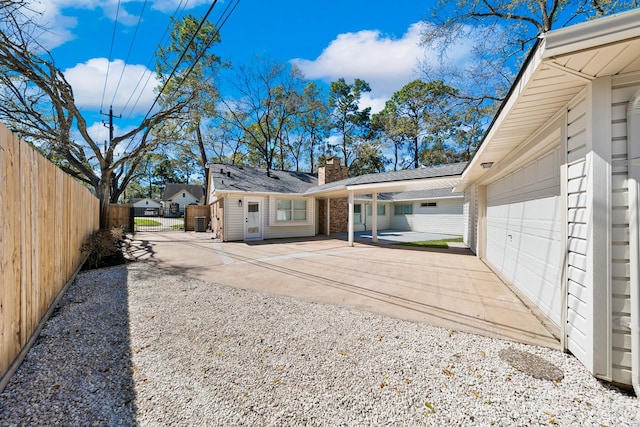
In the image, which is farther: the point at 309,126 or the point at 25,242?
the point at 309,126

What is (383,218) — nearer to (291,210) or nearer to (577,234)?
(291,210)

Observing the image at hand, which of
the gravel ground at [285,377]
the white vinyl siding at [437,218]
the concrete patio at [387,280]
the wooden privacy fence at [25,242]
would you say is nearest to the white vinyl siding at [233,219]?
the concrete patio at [387,280]

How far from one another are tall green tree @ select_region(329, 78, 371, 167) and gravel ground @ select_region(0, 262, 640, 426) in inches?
977

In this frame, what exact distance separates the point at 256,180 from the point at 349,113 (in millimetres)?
16246

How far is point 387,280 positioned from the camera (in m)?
5.68

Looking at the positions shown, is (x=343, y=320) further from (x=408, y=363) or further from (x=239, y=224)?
(x=239, y=224)

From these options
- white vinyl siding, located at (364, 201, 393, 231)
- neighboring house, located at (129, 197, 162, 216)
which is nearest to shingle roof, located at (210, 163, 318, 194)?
white vinyl siding, located at (364, 201, 393, 231)

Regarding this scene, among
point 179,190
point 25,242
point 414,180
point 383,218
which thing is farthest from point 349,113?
point 179,190

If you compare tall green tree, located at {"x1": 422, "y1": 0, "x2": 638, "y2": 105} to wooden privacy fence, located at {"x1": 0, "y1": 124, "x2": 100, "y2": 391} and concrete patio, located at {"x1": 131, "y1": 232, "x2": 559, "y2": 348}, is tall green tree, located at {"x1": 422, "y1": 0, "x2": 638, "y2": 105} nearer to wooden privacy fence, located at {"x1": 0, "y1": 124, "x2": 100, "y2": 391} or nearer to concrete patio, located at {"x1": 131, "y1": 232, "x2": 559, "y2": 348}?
concrete patio, located at {"x1": 131, "y1": 232, "x2": 559, "y2": 348}

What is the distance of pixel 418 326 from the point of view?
3.45 m

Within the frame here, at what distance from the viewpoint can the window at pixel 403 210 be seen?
18016 mm

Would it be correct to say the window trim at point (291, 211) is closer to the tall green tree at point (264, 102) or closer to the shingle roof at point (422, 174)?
the shingle roof at point (422, 174)

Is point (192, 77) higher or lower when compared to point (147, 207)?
higher

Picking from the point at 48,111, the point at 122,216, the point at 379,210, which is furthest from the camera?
the point at 379,210
